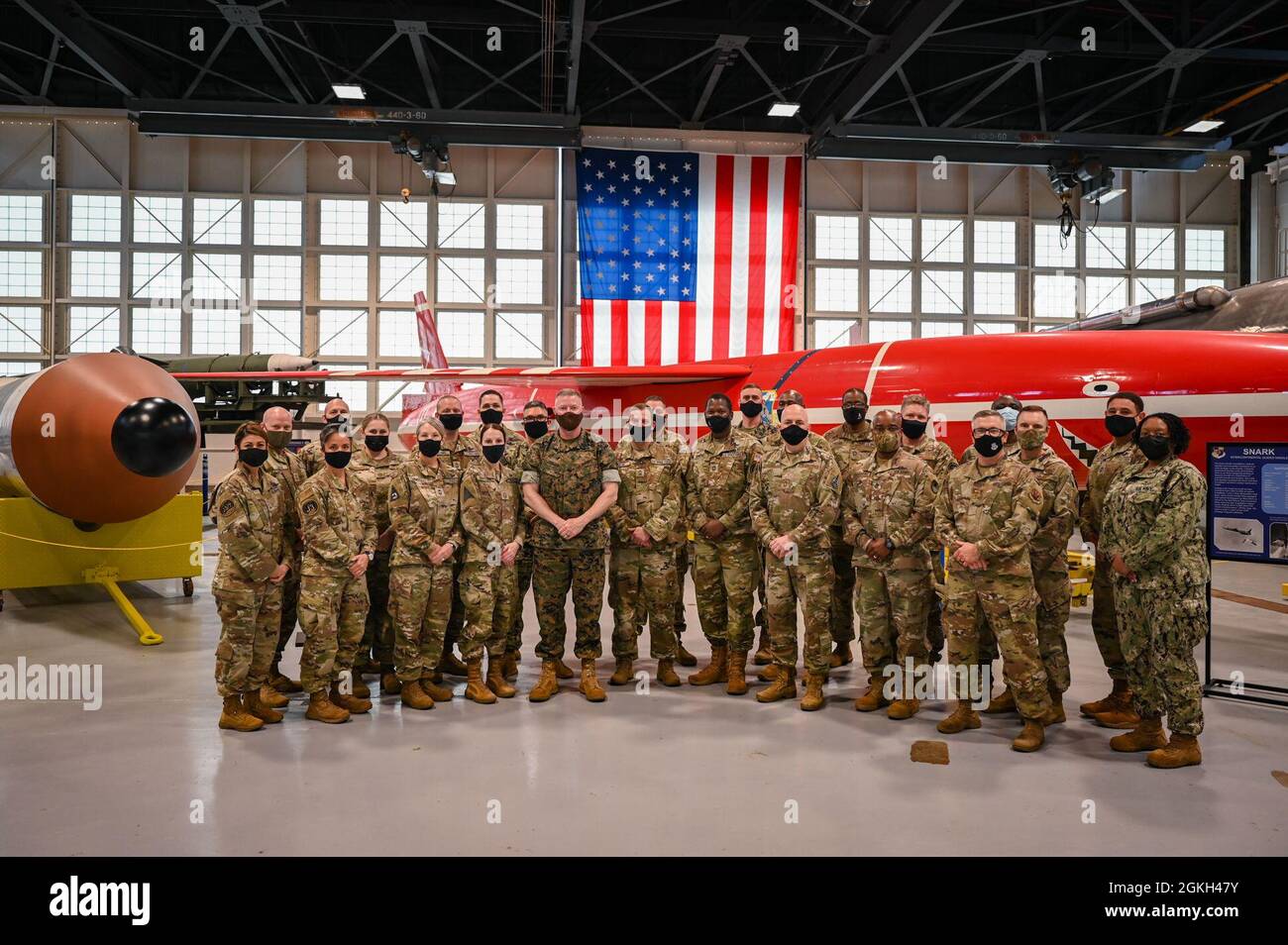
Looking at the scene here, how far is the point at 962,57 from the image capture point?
18.8 meters

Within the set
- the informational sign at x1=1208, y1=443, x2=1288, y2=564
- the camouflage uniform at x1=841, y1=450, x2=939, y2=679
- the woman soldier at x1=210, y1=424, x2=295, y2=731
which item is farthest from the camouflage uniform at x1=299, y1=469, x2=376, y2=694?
the informational sign at x1=1208, y1=443, x2=1288, y2=564

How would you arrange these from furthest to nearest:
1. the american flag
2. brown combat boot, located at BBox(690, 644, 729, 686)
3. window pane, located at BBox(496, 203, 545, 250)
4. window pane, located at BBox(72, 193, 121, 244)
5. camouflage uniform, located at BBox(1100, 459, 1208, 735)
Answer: window pane, located at BBox(496, 203, 545, 250)
window pane, located at BBox(72, 193, 121, 244)
the american flag
brown combat boot, located at BBox(690, 644, 729, 686)
camouflage uniform, located at BBox(1100, 459, 1208, 735)

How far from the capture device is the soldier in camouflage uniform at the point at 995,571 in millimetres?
4496

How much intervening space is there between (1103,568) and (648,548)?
2.85 metres

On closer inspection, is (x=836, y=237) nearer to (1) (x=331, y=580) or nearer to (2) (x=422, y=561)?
(2) (x=422, y=561)

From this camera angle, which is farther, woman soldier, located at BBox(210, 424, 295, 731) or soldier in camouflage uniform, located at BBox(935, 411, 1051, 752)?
woman soldier, located at BBox(210, 424, 295, 731)

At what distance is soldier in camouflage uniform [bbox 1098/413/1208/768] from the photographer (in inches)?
167

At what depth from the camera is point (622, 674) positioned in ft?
19.0

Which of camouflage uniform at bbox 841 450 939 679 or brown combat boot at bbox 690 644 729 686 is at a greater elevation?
camouflage uniform at bbox 841 450 939 679

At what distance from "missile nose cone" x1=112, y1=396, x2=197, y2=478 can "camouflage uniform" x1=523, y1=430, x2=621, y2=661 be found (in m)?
3.35

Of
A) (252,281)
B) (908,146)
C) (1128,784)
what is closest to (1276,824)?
(1128,784)

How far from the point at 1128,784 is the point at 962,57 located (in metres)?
19.1

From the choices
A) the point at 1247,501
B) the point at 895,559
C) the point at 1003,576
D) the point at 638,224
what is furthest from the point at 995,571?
the point at 638,224

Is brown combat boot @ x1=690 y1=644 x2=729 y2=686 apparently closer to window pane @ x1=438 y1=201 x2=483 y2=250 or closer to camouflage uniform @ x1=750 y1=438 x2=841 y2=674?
camouflage uniform @ x1=750 y1=438 x2=841 y2=674
